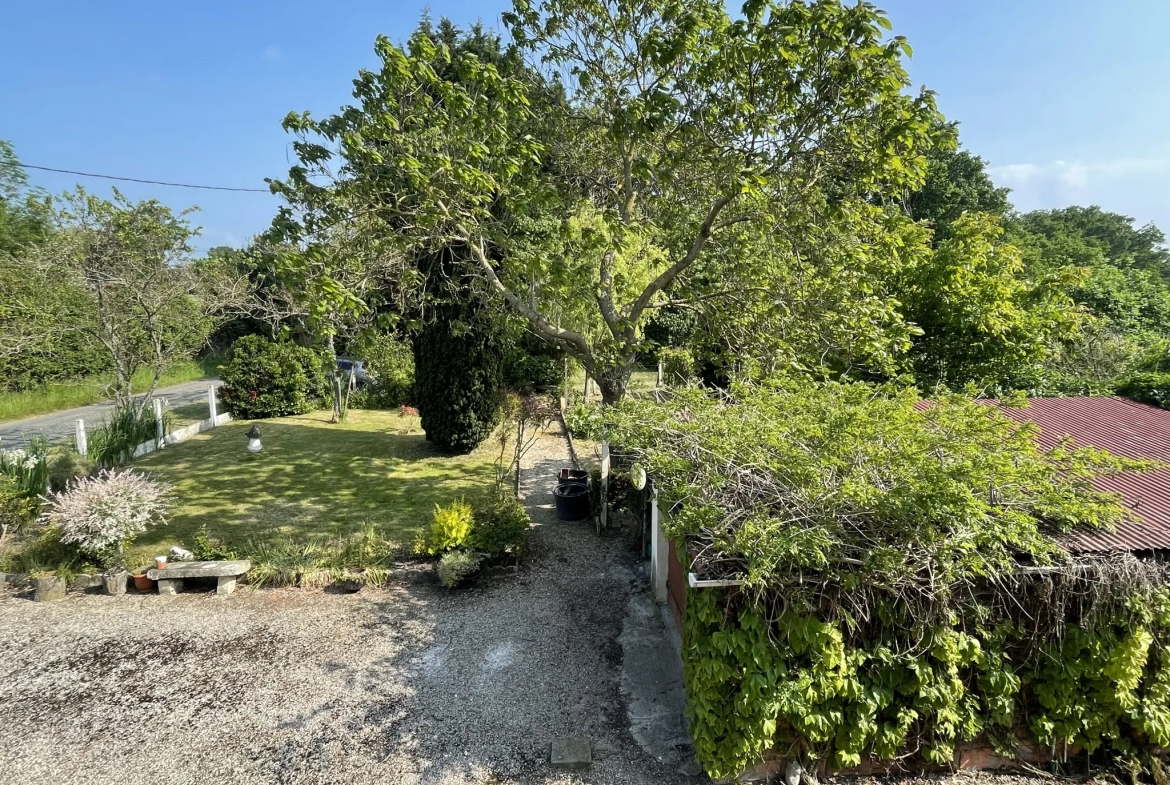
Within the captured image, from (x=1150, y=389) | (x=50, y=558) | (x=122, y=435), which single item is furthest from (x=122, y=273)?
(x=1150, y=389)

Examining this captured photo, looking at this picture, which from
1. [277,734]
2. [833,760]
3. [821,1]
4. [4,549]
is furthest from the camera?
[4,549]

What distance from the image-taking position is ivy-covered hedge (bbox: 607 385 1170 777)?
3.45 metres

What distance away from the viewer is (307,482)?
1034 centimetres

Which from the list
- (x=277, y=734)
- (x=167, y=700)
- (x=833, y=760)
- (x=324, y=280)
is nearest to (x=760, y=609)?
(x=833, y=760)

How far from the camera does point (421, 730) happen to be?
4363 mm

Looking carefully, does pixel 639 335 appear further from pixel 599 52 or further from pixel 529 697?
pixel 529 697

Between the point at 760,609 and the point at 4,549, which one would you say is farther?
the point at 4,549

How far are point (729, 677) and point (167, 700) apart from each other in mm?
4684

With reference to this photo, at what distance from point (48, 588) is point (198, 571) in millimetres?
1691

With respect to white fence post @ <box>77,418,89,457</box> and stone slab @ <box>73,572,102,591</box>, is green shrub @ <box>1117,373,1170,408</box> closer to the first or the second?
stone slab @ <box>73,572,102,591</box>

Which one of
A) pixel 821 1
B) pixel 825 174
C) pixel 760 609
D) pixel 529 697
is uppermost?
pixel 821 1

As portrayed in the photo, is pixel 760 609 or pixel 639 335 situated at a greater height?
pixel 639 335

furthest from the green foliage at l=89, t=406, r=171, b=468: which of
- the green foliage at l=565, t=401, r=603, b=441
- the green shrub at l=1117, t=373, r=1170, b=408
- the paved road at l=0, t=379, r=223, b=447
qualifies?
the green shrub at l=1117, t=373, r=1170, b=408

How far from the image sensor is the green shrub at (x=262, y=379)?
1512 centimetres
